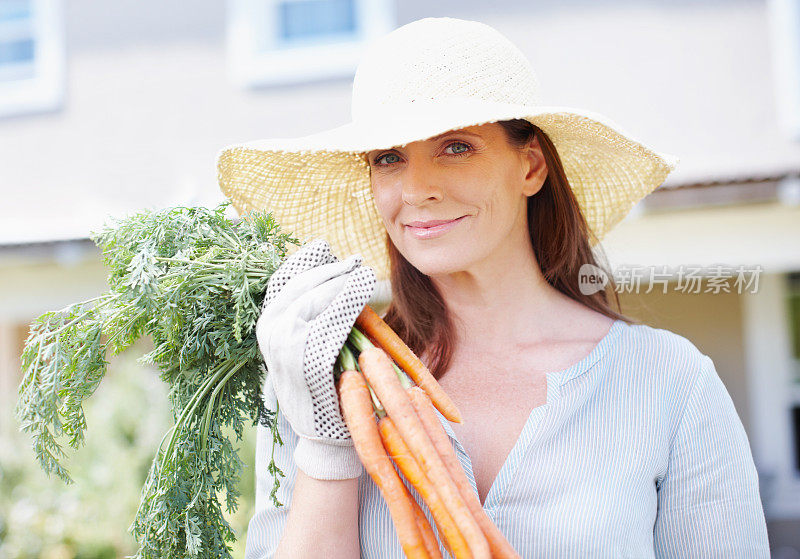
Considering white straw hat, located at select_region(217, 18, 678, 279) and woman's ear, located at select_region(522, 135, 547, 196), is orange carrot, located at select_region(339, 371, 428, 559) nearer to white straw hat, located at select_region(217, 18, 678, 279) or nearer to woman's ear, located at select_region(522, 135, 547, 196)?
white straw hat, located at select_region(217, 18, 678, 279)

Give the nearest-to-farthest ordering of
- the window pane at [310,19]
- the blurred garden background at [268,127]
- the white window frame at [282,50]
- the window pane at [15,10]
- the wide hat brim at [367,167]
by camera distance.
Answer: the wide hat brim at [367,167] < the blurred garden background at [268,127] < the white window frame at [282,50] < the window pane at [310,19] < the window pane at [15,10]

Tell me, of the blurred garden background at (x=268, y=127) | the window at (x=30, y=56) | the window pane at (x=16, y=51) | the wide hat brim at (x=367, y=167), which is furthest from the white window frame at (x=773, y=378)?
the window pane at (x=16, y=51)

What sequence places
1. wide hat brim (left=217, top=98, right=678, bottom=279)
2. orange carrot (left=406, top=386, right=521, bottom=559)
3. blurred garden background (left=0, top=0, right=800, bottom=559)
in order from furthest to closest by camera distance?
blurred garden background (left=0, top=0, right=800, bottom=559) → wide hat brim (left=217, top=98, right=678, bottom=279) → orange carrot (left=406, top=386, right=521, bottom=559)

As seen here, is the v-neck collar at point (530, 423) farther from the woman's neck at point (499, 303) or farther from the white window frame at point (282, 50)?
the white window frame at point (282, 50)

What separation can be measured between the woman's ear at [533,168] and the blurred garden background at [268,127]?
11.3 feet

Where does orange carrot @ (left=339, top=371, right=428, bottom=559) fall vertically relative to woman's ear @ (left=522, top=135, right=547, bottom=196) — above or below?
below

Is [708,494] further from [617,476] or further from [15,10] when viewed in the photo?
[15,10]

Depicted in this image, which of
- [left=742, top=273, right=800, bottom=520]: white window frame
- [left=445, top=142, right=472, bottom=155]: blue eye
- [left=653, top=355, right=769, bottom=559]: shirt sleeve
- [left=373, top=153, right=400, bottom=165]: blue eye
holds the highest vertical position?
[left=445, top=142, right=472, bottom=155]: blue eye

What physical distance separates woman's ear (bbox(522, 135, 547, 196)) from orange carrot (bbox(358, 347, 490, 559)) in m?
0.65

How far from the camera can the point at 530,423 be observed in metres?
1.64

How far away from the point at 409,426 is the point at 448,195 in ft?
1.70

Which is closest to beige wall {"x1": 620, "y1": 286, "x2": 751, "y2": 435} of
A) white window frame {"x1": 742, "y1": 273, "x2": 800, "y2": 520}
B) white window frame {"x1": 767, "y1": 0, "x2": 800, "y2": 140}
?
white window frame {"x1": 742, "y1": 273, "x2": 800, "y2": 520}

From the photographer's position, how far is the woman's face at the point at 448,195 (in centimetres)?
162

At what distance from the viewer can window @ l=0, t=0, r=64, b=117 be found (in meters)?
6.57
